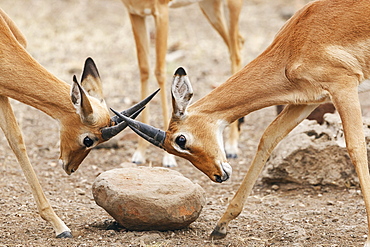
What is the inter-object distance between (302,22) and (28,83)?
2.36m

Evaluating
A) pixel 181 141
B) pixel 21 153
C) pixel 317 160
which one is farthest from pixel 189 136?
pixel 317 160

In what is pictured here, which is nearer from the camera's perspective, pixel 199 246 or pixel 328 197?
pixel 199 246

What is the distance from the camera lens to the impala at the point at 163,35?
26.9 feet

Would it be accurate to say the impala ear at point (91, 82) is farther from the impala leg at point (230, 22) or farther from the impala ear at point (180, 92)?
the impala leg at point (230, 22)

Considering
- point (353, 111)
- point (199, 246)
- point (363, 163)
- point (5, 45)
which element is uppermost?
point (5, 45)

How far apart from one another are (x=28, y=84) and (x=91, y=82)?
547 millimetres

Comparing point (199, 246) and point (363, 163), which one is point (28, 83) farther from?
point (363, 163)

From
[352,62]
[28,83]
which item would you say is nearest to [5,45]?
[28,83]

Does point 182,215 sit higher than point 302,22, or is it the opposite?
point 302,22

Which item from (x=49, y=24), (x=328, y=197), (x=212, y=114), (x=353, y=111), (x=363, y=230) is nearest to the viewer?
(x=353, y=111)

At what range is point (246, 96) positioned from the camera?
5238mm

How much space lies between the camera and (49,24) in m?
16.0

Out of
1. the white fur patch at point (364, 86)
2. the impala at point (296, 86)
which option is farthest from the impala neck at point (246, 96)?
the white fur patch at point (364, 86)

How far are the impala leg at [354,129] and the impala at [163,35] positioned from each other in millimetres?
3617
